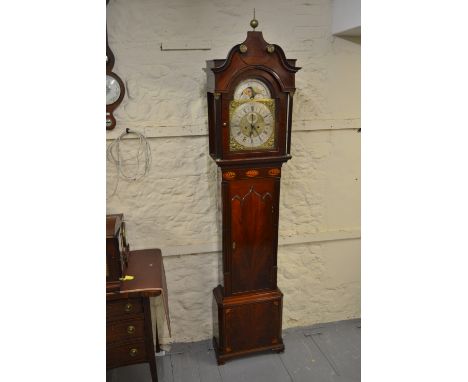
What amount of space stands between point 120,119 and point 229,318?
5.20ft

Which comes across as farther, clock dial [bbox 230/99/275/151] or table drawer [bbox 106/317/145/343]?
clock dial [bbox 230/99/275/151]

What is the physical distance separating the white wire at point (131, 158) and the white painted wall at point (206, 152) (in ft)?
0.14

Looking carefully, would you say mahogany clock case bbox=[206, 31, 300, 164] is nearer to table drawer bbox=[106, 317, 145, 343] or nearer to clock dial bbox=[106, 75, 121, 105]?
clock dial bbox=[106, 75, 121, 105]

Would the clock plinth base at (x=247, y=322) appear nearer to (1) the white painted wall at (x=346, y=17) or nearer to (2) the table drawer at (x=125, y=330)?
(2) the table drawer at (x=125, y=330)

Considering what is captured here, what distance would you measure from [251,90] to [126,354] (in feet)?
5.94

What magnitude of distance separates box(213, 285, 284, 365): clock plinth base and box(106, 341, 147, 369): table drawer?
0.62 m

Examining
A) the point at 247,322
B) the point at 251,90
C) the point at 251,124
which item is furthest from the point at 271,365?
the point at 251,90

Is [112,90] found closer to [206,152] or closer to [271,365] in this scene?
[206,152]

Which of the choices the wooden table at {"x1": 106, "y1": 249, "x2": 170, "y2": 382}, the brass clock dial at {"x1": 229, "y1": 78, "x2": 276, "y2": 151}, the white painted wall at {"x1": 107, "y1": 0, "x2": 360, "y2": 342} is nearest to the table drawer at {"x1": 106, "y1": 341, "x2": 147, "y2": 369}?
the wooden table at {"x1": 106, "y1": 249, "x2": 170, "y2": 382}

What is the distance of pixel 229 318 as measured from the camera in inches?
118

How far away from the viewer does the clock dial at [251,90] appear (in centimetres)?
262

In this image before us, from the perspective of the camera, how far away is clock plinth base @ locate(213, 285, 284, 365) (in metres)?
2.99
